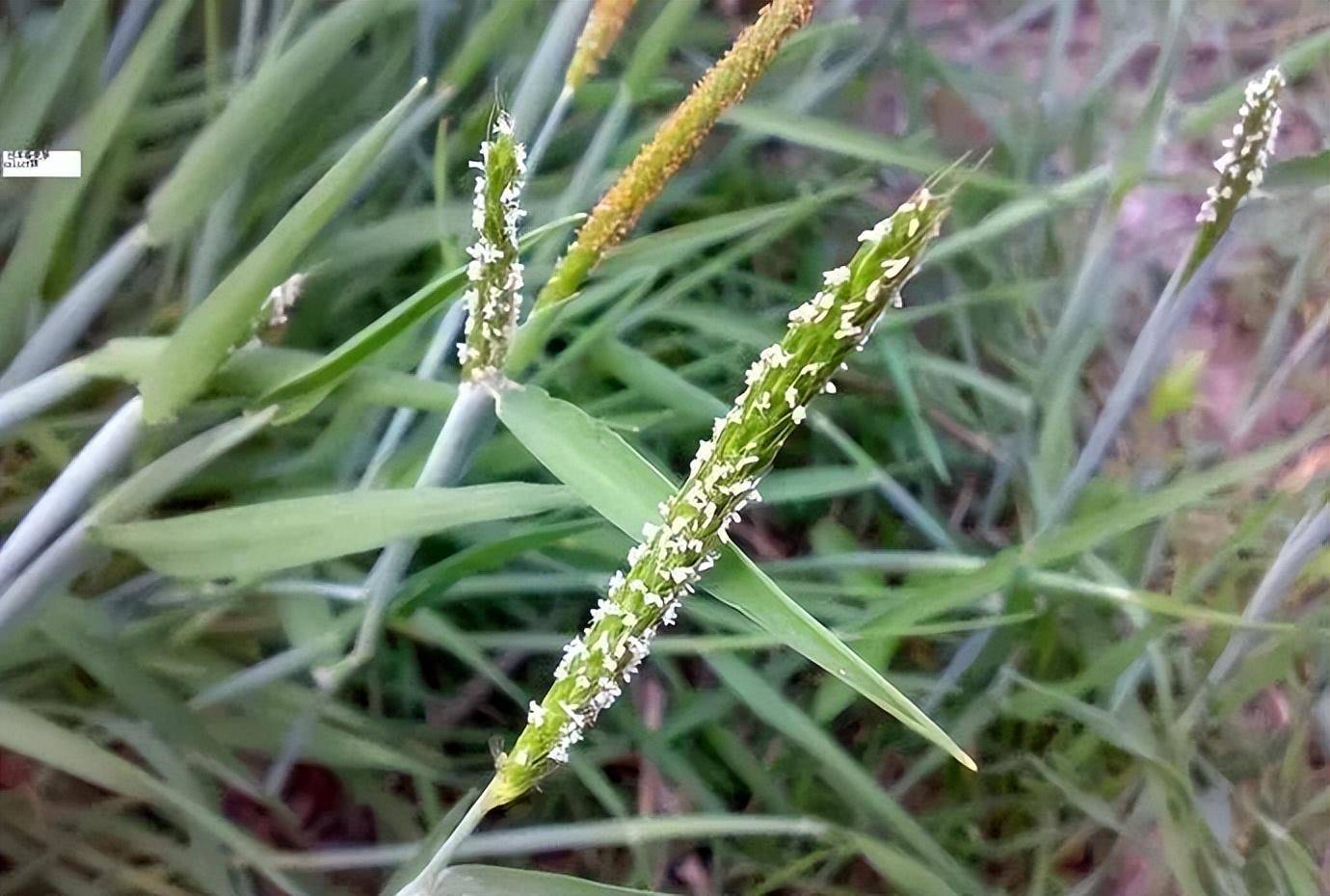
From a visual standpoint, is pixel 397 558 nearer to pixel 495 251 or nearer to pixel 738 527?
pixel 495 251

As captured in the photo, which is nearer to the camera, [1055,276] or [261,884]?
[261,884]

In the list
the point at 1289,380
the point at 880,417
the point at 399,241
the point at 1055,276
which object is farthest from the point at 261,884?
the point at 1289,380

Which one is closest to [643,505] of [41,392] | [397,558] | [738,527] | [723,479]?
[723,479]

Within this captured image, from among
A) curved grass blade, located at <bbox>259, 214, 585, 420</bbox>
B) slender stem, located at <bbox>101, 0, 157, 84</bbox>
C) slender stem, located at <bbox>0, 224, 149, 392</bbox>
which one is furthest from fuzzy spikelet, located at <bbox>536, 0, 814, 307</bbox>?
slender stem, located at <bbox>101, 0, 157, 84</bbox>

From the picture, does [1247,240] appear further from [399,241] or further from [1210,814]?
[399,241]

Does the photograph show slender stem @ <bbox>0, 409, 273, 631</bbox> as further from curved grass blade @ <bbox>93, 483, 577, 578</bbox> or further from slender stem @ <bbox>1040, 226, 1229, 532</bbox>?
slender stem @ <bbox>1040, 226, 1229, 532</bbox>
